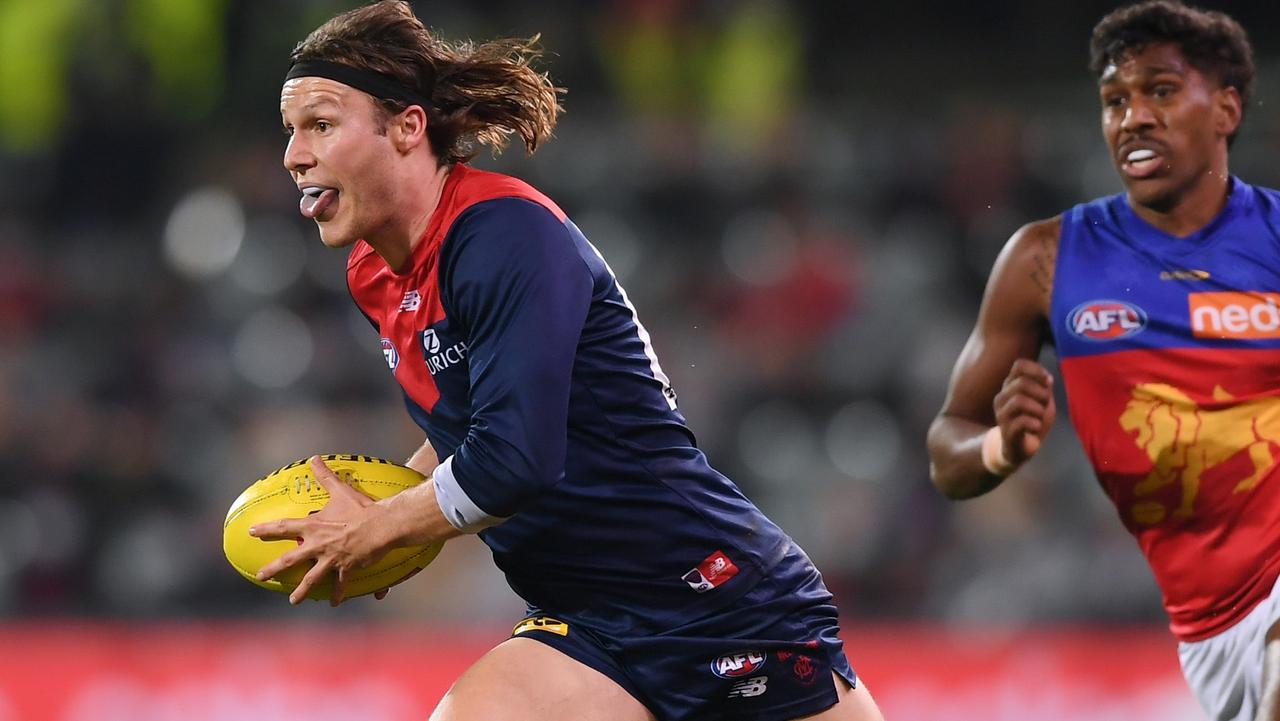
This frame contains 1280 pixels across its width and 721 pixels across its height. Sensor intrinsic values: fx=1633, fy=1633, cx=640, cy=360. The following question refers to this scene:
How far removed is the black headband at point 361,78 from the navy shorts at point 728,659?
1268 mm

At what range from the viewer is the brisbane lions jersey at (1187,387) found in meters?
4.35

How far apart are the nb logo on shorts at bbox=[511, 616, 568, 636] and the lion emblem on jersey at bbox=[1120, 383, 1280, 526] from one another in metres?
1.72

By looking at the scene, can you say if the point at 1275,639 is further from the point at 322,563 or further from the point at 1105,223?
the point at 322,563

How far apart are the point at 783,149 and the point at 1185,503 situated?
6.88m

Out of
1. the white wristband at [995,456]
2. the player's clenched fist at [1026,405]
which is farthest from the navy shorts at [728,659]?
the white wristband at [995,456]

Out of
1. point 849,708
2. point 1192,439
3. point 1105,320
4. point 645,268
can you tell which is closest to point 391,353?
point 849,708

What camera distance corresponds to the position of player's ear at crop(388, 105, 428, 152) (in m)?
3.72

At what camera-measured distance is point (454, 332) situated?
360cm

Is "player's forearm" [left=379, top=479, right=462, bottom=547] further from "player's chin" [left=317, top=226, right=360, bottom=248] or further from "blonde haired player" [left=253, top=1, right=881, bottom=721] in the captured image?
"player's chin" [left=317, top=226, right=360, bottom=248]

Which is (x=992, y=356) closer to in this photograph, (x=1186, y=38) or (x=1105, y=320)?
(x=1105, y=320)

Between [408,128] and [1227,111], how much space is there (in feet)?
7.79

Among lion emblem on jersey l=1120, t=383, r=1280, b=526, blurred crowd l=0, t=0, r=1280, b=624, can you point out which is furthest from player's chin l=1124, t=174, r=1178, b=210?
blurred crowd l=0, t=0, r=1280, b=624

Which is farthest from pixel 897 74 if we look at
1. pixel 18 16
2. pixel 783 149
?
pixel 18 16

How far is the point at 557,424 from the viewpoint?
3398mm
